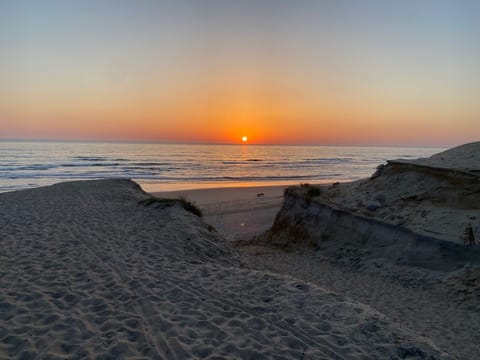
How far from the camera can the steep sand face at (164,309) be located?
4.21 metres

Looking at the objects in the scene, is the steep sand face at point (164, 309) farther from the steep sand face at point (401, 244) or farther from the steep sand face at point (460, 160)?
the steep sand face at point (460, 160)

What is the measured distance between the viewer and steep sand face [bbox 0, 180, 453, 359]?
4207 mm

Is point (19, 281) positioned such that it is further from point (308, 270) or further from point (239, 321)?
point (308, 270)

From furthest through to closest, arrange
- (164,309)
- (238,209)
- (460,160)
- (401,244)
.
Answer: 1. (238,209)
2. (460,160)
3. (401,244)
4. (164,309)

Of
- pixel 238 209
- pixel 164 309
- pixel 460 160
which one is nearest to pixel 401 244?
pixel 460 160

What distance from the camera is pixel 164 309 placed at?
521 centimetres

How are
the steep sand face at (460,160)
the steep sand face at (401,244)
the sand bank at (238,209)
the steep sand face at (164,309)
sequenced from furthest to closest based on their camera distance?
the sand bank at (238,209) < the steep sand face at (460,160) < the steep sand face at (401,244) < the steep sand face at (164,309)

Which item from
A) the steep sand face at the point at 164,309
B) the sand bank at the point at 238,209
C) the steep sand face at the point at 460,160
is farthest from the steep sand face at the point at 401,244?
the sand bank at the point at 238,209

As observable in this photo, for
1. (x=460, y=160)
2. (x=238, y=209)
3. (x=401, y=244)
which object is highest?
(x=460, y=160)

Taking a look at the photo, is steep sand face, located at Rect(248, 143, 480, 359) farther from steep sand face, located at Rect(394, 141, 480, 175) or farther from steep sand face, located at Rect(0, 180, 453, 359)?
steep sand face, located at Rect(0, 180, 453, 359)

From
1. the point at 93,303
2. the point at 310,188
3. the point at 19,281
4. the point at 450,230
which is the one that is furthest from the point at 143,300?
the point at 310,188

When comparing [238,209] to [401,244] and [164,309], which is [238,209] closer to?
[401,244]

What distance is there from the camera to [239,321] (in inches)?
194

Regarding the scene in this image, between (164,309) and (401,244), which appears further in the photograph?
(401,244)
